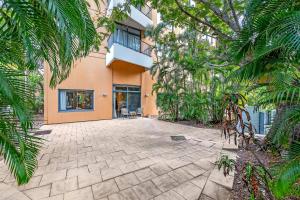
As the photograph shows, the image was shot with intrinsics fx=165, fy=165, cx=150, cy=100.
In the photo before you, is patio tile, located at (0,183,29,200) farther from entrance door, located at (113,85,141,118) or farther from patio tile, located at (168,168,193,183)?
entrance door, located at (113,85,141,118)

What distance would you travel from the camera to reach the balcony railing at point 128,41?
1012 centimetres

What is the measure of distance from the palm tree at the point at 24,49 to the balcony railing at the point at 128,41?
9.10m

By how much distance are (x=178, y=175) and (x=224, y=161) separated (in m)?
1.07

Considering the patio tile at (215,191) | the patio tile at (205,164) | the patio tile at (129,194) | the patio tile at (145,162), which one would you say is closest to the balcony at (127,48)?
the patio tile at (145,162)

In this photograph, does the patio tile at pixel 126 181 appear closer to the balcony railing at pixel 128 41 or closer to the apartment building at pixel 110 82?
the apartment building at pixel 110 82

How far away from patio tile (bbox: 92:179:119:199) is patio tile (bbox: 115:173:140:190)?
0.08 meters

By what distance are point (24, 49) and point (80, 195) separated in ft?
6.56

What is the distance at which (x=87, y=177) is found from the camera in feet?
9.25

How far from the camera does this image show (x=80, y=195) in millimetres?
2291

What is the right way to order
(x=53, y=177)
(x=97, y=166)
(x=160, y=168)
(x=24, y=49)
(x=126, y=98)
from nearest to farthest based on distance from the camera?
(x=24, y=49) < (x=53, y=177) < (x=160, y=168) < (x=97, y=166) < (x=126, y=98)

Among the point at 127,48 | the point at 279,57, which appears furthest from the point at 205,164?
the point at 127,48

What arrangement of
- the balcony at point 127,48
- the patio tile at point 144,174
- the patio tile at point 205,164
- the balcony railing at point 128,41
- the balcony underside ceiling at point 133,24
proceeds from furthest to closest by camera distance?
the balcony underside ceiling at point 133,24 < the balcony railing at point 128,41 < the balcony at point 127,48 < the patio tile at point 205,164 < the patio tile at point 144,174

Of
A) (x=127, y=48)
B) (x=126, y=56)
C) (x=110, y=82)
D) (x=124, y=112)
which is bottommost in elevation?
(x=124, y=112)

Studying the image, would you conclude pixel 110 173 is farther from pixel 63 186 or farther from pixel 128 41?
pixel 128 41
